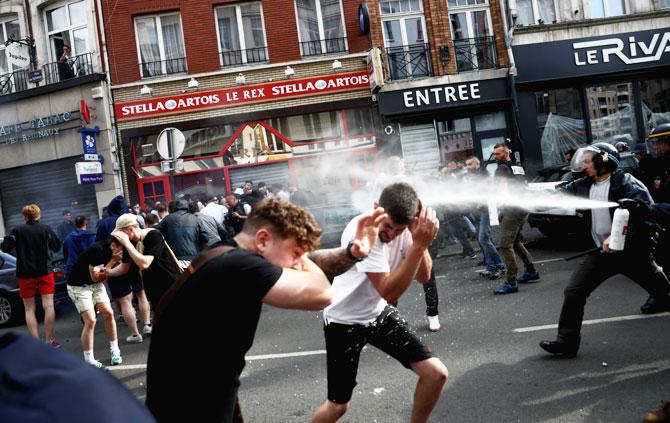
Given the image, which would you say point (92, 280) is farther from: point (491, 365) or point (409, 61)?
point (409, 61)

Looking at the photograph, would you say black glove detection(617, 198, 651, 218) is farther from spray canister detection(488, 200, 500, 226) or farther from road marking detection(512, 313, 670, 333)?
spray canister detection(488, 200, 500, 226)

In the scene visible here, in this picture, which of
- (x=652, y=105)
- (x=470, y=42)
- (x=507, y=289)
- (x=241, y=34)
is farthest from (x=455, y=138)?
(x=507, y=289)

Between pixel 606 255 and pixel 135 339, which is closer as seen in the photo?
pixel 606 255

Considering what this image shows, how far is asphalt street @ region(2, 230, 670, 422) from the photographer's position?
13.0 feet

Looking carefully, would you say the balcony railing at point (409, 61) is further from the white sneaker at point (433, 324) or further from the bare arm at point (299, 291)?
the bare arm at point (299, 291)

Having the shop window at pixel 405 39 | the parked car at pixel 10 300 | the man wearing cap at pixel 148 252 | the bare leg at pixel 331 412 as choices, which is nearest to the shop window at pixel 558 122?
the shop window at pixel 405 39

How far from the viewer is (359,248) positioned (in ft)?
8.52

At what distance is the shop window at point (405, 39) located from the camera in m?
16.5

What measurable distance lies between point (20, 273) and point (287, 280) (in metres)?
6.20

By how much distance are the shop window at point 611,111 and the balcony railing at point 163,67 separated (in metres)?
12.1

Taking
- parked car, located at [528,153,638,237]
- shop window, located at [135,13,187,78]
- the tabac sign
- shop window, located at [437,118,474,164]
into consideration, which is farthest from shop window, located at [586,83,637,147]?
shop window, located at [135,13,187,78]

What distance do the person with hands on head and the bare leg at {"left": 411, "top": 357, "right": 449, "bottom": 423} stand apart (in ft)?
6.33

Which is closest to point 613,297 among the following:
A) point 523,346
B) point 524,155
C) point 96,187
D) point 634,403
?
point 523,346

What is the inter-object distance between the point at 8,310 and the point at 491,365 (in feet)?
25.6
